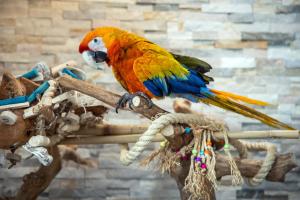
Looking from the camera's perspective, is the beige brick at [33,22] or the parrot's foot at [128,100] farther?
the beige brick at [33,22]

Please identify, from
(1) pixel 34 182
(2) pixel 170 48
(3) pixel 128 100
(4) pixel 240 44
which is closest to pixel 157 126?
(3) pixel 128 100

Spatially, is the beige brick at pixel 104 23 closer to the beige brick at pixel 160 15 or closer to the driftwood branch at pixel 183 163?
the beige brick at pixel 160 15

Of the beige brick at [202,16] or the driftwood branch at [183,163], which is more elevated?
the beige brick at [202,16]

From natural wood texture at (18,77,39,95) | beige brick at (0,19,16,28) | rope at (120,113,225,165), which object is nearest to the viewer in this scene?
rope at (120,113,225,165)

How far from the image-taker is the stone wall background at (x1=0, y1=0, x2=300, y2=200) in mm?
1604

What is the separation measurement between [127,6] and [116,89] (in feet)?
1.08

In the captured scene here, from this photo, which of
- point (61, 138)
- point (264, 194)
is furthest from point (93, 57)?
point (264, 194)

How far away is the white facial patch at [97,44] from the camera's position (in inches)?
42.2

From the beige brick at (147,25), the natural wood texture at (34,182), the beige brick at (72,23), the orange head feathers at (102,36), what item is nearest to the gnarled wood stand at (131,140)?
the natural wood texture at (34,182)

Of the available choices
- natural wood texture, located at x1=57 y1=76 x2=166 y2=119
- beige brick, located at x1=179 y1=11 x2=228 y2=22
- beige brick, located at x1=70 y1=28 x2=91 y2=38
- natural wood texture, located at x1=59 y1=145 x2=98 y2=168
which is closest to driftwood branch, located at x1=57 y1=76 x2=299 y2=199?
natural wood texture, located at x1=57 y1=76 x2=166 y2=119

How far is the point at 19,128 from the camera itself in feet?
3.50

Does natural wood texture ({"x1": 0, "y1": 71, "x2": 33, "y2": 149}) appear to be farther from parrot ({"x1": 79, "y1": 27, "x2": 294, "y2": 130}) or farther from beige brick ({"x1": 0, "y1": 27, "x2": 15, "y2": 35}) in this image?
beige brick ({"x1": 0, "y1": 27, "x2": 15, "y2": 35})

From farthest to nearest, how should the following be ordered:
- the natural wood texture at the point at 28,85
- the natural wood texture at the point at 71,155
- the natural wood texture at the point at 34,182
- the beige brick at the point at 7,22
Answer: the beige brick at the point at 7,22
the natural wood texture at the point at 71,155
the natural wood texture at the point at 34,182
the natural wood texture at the point at 28,85

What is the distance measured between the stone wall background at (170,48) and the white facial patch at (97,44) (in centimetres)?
57
